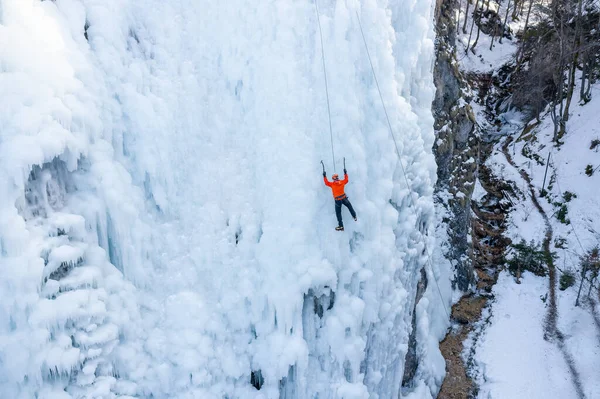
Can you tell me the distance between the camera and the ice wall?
544cm

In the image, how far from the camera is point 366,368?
26.4 feet

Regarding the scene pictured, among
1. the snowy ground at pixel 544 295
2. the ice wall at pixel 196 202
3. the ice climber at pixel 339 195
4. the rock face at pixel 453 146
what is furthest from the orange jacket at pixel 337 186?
the snowy ground at pixel 544 295

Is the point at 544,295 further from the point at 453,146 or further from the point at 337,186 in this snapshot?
the point at 337,186

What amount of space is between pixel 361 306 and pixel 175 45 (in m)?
5.85

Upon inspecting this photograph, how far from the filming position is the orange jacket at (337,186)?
7.02 metres

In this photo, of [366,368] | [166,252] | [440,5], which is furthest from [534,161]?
[166,252]

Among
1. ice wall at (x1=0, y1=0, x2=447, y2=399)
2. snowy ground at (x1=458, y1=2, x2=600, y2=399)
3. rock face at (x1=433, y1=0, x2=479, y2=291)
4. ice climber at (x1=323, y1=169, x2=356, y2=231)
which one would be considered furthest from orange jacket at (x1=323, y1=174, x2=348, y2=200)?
snowy ground at (x1=458, y1=2, x2=600, y2=399)

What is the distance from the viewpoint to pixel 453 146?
14.4 metres

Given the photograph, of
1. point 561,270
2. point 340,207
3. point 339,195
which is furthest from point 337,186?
point 561,270

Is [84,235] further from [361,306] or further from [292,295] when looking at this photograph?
[361,306]

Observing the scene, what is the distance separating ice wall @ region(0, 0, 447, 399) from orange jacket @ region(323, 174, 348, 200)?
1.01 ft

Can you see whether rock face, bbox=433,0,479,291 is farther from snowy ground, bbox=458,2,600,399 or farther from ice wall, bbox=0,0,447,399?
ice wall, bbox=0,0,447,399

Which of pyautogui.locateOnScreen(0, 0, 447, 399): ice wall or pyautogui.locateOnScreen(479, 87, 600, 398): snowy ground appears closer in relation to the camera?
pyautogui.locateOnScreen(0, 0, 447, 399): ice wall

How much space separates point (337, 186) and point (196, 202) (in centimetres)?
247
